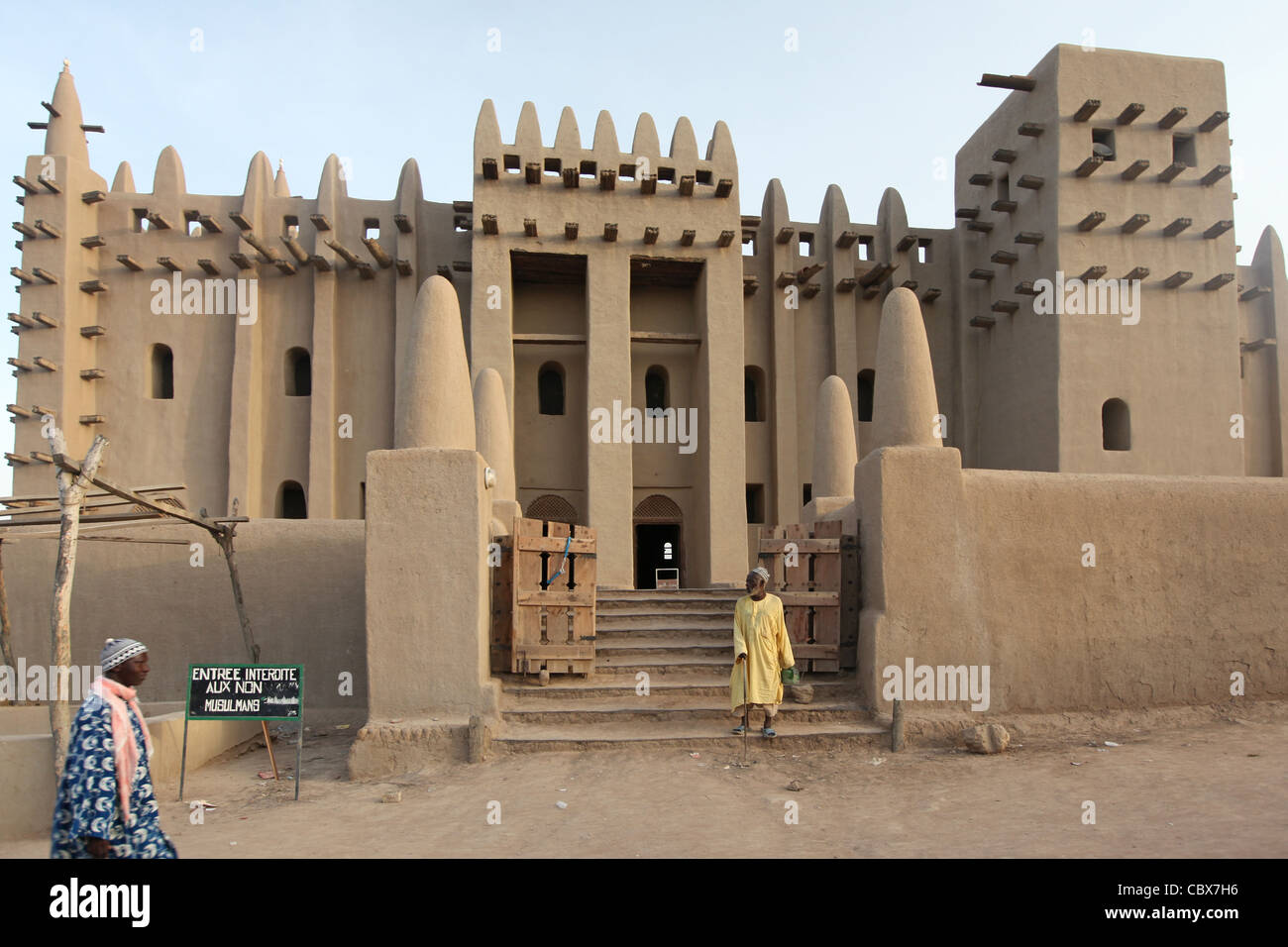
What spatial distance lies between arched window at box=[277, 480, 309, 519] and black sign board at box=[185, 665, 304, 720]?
12.4 metres

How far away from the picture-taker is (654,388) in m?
21.4

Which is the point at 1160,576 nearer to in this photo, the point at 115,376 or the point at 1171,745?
the point at 1171,745

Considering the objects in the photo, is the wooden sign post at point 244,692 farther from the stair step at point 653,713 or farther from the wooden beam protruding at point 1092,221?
the wooden beam protruding at point 1092,221

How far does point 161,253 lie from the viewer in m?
20.2

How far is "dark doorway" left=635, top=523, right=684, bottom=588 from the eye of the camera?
21.3 m

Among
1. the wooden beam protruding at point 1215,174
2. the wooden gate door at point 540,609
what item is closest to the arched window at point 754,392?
the wooden beam protruding at point 1215,174

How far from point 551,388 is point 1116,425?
441 inches

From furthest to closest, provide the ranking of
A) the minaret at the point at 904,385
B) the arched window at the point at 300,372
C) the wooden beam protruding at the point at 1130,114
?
1. the arched window at the point at 300,372
2. the wooden beam protruding at the point at 1130,114
3. the minaret at the point at 904,385

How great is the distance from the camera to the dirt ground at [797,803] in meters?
6.21

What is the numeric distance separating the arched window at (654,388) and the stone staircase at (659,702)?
31.7 feet

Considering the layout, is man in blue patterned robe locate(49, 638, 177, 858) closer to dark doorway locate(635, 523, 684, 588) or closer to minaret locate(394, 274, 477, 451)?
minaret locate(394, 274, 477, 451)

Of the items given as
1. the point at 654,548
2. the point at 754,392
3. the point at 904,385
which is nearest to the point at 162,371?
the point at 654,548

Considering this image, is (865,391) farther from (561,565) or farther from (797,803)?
(797,803)

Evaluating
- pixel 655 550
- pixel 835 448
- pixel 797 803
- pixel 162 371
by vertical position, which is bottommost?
pixel 797 803
